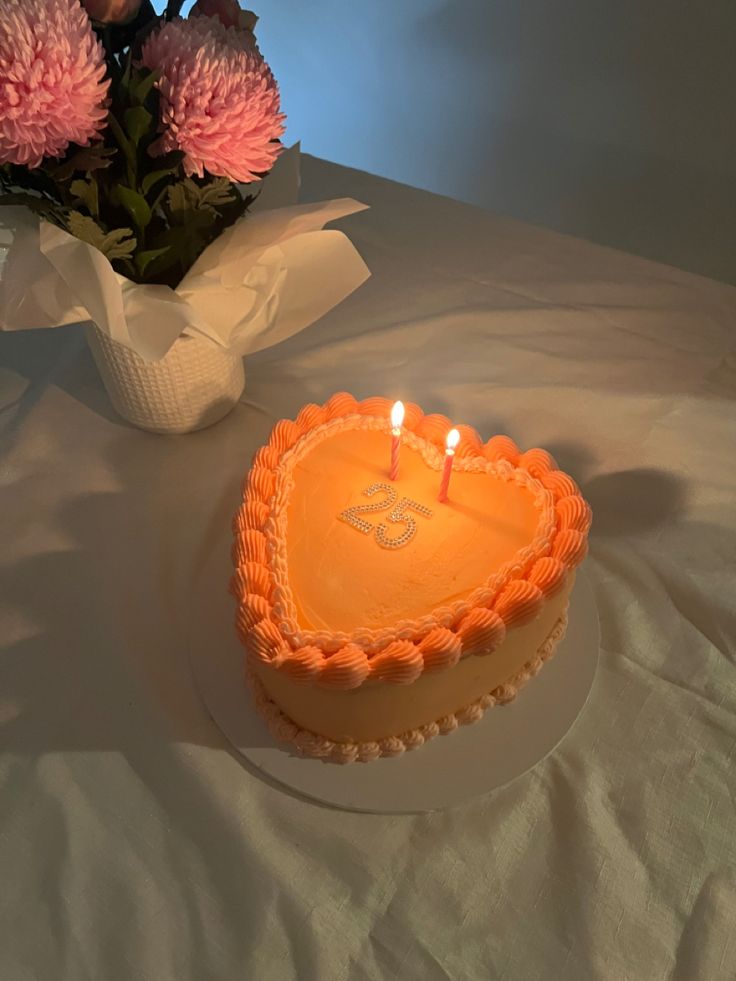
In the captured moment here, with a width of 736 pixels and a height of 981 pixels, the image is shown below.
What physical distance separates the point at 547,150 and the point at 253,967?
63.9 inches

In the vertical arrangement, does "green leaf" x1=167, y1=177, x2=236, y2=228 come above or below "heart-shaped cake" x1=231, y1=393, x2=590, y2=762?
above

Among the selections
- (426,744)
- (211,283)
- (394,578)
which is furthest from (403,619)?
(211,283)

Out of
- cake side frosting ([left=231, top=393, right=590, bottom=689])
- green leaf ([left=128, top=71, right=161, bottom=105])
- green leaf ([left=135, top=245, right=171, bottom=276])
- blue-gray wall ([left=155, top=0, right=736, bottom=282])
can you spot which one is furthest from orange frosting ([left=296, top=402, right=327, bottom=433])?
blue-gray wall ([left=155, top=0, right=736, bottom=282])

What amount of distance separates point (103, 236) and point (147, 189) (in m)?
0.06

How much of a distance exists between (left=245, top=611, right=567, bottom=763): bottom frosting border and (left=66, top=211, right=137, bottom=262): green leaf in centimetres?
44

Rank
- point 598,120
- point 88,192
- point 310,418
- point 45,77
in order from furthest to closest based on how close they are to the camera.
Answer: point 598,120
point 310,418
point 88,192
point 45,77

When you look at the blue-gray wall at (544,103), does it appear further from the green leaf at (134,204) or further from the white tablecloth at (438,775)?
the green leaf at (134,204)

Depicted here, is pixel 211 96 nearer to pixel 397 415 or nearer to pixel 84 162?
pixel 84 162

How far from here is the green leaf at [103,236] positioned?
77 cm

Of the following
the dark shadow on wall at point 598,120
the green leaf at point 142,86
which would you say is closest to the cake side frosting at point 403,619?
Result: the green leaf at point 142,86

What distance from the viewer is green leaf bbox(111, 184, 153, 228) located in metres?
0.78

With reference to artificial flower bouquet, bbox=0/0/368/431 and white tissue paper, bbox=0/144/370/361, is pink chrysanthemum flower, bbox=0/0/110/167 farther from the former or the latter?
white tissue paper, bbox=0/144/370/361

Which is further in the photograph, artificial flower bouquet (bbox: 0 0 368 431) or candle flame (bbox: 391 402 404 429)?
candle flame (bbox: 391 402 404 429)

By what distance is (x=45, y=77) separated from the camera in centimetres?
67
